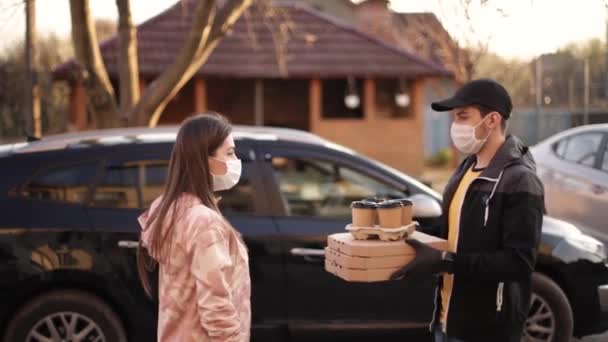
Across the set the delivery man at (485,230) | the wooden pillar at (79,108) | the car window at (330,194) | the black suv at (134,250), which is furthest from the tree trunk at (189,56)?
the wooden pillar at (79,108)

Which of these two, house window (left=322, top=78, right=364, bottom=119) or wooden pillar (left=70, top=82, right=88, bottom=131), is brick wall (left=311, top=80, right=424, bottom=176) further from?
wooden pillar (left=70, top=82, right=88, bottom=131)

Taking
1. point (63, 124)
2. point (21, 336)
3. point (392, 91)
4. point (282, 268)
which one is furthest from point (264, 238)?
point (63, 124)

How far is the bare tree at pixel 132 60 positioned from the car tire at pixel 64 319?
17.6 ft

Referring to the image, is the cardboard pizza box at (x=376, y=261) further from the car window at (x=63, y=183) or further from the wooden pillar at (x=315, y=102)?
the wooden pillar at (x=315, y=102)

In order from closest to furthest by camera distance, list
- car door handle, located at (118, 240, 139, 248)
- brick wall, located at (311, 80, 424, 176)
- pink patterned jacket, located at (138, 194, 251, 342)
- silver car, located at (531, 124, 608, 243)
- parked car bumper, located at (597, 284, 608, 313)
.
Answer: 1. pink patterned jacket, located at (138, 194, 251, 342)
2. car door handle, located at (118, 240, 139, 248)
3. parked car bumper, located at (597, 284, 608, 313)
4. silver car, located at (531, 124, 608, 243)
5. brick wall, located at (311, 80, 424, 176)

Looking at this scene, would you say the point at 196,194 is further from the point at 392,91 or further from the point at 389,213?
the point at 392,91

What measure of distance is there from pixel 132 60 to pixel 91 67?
55 cm

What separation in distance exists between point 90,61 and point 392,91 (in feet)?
49.0

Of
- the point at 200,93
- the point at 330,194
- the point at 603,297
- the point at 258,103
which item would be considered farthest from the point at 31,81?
the point at 258,103

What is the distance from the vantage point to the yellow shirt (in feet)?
10.5

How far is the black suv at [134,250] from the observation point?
504cm

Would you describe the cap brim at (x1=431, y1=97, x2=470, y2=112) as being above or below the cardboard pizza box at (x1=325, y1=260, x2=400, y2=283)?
above

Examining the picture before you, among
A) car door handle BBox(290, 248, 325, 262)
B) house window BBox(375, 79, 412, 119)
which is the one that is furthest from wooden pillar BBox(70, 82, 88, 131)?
car door handle BBox(290, 248, 325, 262)

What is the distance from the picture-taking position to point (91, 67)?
10398 mm
